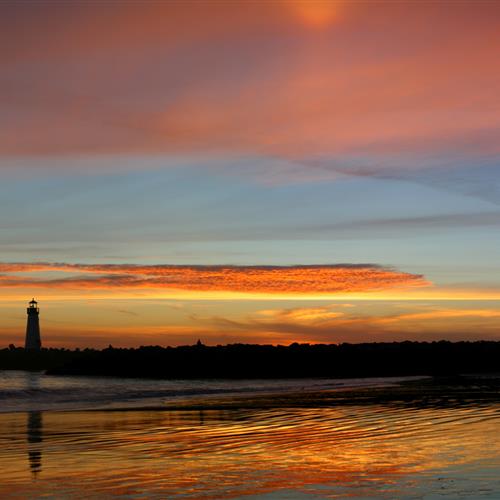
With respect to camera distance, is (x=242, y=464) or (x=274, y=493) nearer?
(x=274, y=493)

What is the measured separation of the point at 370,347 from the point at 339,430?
68371 mm

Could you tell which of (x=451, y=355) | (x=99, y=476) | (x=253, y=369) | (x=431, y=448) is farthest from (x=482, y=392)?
(x=451, y=355)

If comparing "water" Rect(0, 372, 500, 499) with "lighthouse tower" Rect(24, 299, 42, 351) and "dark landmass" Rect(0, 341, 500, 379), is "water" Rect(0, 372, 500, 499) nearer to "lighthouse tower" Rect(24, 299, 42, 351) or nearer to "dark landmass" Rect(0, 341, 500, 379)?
"dark landmass" Rect(0, 341, 500, 379)

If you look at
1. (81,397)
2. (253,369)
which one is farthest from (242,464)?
(253,369)

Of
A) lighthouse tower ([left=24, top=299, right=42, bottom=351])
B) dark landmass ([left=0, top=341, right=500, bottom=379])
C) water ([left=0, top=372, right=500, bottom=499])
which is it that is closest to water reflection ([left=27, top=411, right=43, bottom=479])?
water ([left=0, top=372, right=500, bottom=499])

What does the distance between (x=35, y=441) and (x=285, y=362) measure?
181 feet

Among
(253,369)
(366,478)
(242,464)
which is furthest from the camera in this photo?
(253,369)

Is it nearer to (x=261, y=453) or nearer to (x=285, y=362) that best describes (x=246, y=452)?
(x=261, y=453)

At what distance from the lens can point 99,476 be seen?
39.5ft

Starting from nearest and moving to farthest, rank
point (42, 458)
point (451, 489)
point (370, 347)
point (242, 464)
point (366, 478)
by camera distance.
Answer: point (451, 489) → point (366, 478) → point (242, 464) → point (42, 458) → point (370, 347)

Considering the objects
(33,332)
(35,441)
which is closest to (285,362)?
(33,332)

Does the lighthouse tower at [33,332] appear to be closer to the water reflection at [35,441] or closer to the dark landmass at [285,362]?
the dark landmass at [285,362]

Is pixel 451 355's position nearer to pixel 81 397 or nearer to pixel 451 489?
pixel 81 397

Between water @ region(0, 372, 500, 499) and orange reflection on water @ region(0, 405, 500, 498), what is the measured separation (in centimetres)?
2
